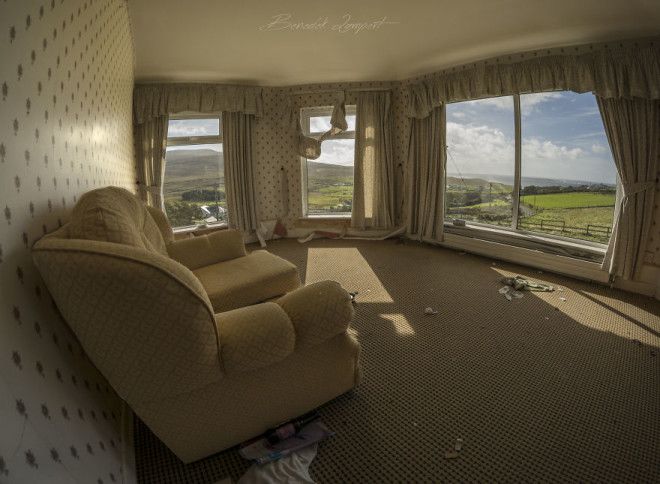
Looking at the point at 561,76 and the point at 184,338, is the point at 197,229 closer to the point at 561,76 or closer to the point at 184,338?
the point at 184,338

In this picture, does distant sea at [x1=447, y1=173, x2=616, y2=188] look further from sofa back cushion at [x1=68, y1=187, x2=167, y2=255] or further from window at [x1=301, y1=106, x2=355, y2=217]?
sofa back cushion at [x1=68, y1=187, x2=167, y2=255]

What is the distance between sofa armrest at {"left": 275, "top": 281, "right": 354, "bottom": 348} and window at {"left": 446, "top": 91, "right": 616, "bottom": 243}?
3.21 meters

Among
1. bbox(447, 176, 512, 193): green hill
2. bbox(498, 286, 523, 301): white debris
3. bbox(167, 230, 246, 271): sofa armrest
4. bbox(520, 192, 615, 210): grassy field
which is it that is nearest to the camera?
bbox(167, 230, 246, 271): sofa armrest

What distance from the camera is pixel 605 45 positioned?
2764mm

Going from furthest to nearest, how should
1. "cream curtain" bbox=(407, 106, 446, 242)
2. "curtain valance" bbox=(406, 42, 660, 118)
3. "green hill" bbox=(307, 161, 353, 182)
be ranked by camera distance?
"green hill" bbox=(307, 161, 353, 182) < "cream curtain" bbox=(407, 106, 446, 242) < "curtain valance" bbox=(406, 42, 660, 118)

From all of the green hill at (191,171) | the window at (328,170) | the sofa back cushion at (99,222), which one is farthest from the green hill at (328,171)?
the sofa back cushion at (99,222)

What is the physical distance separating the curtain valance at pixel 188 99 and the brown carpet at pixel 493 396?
3.09 meters

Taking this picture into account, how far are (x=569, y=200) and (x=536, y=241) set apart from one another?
54 centimetres

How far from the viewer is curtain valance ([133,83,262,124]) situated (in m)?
3.98

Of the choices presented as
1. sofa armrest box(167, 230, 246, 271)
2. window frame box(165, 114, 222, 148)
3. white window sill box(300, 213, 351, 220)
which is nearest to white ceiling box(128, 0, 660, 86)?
window frame box(165, 114, 222, 148)

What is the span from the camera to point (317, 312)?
126 centimetres

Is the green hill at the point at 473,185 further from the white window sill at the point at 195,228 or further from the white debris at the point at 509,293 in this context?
the white window sill at the point at 195,228

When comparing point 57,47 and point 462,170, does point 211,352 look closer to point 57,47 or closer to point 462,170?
point 57,47

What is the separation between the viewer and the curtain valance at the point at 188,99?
13.1 ft
